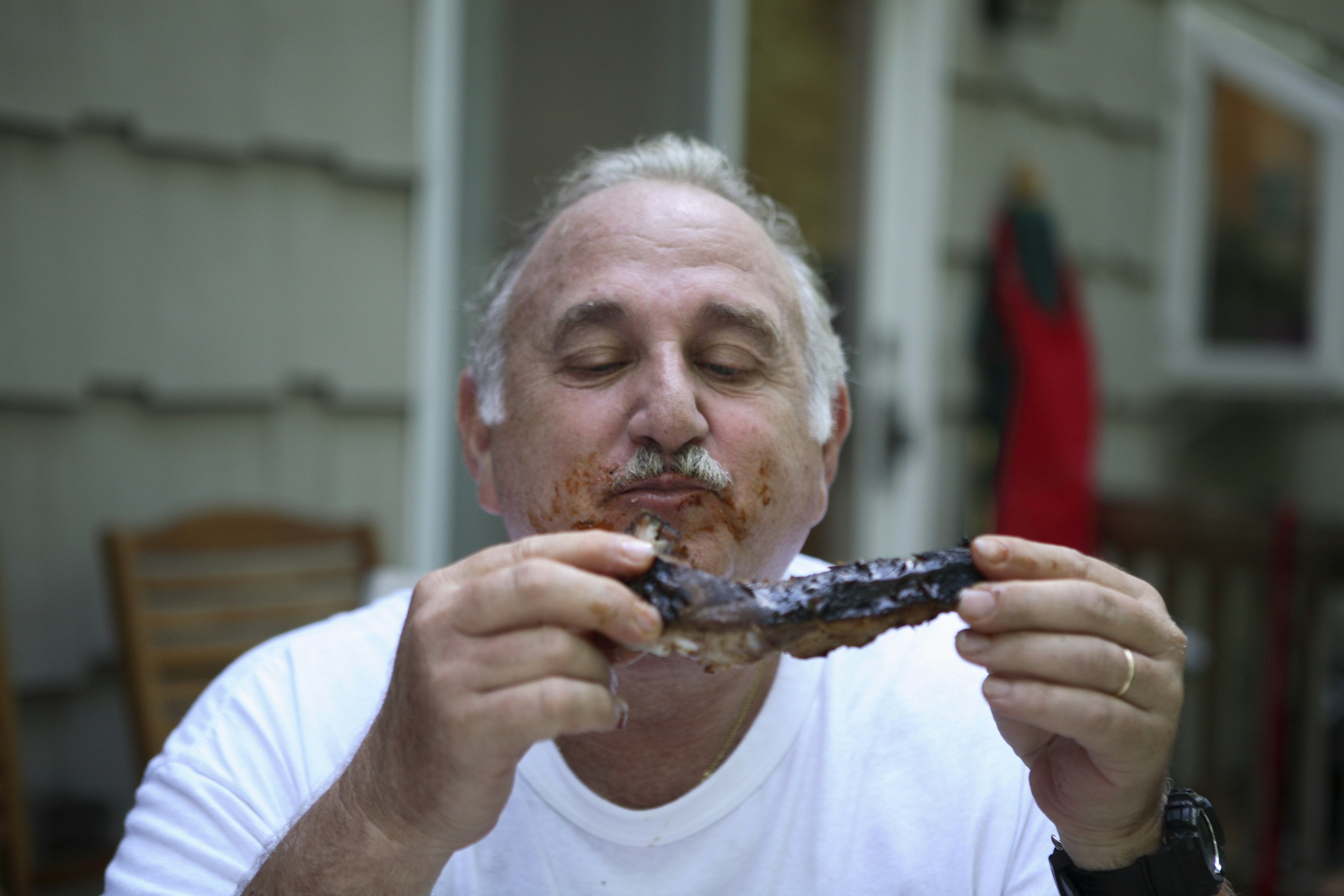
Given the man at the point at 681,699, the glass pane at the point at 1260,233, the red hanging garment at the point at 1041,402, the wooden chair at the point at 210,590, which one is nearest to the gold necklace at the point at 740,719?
the man at the point at 681,699

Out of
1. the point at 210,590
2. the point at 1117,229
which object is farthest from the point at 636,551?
the point at 1117,229

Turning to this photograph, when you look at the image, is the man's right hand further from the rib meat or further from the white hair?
the white hair

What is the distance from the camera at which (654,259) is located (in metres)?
1.72

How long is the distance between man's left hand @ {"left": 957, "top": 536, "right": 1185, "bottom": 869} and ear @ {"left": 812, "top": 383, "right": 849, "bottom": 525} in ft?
1.81

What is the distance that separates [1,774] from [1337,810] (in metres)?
5.53

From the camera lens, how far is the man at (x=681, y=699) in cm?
122

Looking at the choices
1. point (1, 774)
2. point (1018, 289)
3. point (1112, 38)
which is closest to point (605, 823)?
point (1, 774)

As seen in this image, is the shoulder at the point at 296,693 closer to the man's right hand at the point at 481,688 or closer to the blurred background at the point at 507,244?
the man's right hand at the point at 481,688

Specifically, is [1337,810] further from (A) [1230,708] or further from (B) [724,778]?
(B) [724,778]

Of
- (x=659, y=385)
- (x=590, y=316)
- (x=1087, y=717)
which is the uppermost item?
(x=590, y=316)

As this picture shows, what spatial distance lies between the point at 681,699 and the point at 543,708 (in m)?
0.56

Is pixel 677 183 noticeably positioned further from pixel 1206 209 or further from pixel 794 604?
pixel 1206 209

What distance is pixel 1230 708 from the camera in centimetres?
635

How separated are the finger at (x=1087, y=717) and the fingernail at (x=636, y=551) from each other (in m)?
0.43
